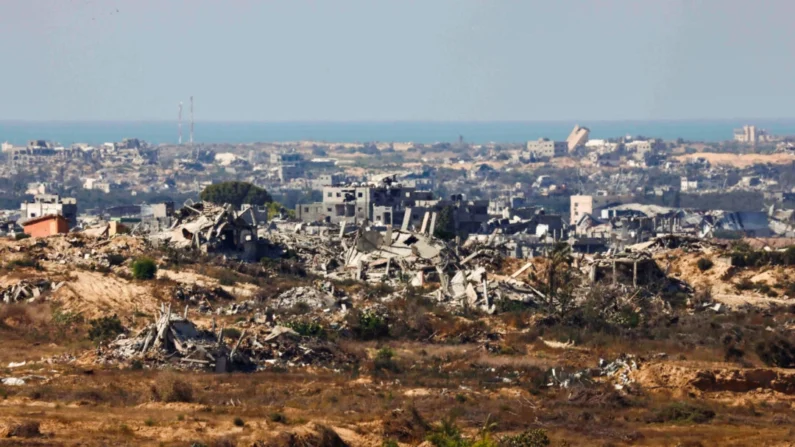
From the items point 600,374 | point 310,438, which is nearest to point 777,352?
point 600,374

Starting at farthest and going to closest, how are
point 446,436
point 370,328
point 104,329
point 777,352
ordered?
point 370,328, point 104,329, point 777,352, point 446,436

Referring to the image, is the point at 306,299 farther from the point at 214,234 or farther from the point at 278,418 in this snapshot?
the point at 278,418

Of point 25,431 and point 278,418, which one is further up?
point 25,431

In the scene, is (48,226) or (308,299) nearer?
(308,299)

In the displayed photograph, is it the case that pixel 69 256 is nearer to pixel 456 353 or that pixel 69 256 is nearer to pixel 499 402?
pixel 456 353

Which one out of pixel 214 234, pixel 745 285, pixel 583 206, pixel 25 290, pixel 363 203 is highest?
pixel 214 234

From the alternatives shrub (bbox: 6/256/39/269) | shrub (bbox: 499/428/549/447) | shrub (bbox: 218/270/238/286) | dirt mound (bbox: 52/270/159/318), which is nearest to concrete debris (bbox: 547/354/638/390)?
shrub (bbox: 499/428/549/447)

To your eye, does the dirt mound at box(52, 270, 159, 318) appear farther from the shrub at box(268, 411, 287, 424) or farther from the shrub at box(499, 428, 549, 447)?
the shrub at box(499, 428, 549, 447)
